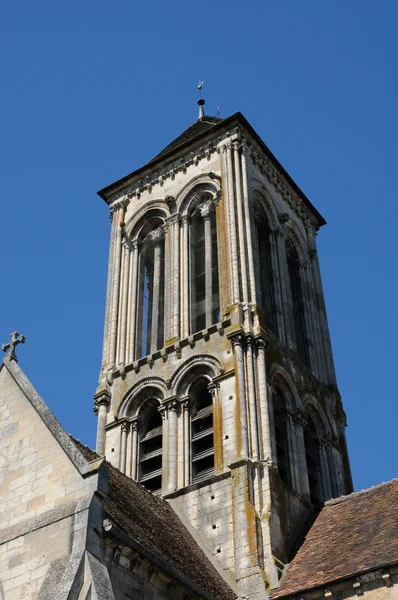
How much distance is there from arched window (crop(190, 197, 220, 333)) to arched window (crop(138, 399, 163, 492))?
2548 millimetres

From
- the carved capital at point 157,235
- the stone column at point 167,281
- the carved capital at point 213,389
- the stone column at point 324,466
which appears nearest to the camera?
the carved capital at point 213,389

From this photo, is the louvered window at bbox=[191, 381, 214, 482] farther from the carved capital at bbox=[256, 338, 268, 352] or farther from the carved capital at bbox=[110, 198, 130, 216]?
the carved capital at bbox=[110, 198, 130, 216]

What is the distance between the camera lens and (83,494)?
53.3ft

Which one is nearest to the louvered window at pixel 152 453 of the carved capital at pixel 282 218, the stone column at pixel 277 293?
the stone column at pixel 277 293

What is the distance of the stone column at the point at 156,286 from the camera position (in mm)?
27250

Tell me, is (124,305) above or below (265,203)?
below

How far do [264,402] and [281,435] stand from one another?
174cm

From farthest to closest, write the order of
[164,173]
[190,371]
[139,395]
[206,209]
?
[164,173]
[206,209]
[139,395]
[190,371]

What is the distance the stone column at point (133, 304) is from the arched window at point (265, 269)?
146 inches

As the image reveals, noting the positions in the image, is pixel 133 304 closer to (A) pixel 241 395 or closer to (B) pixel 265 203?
(B) pixel 265 203

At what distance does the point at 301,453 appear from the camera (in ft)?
77.9

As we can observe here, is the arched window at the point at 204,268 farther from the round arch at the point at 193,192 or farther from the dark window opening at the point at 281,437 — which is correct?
the dark window opening at the point at 281,437

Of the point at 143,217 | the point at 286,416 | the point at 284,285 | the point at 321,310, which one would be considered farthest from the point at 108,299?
the point at 286,416

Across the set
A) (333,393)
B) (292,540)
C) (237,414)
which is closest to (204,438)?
(237,414)
